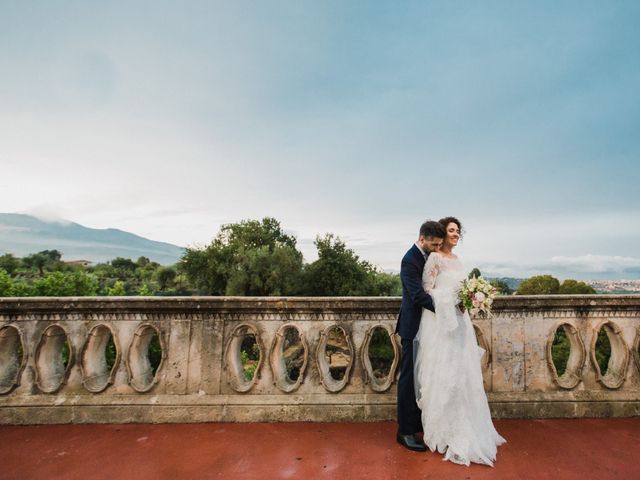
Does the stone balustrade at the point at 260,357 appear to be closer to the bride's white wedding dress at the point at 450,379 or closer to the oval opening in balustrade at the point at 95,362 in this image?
the oval opening in balustrade at the point at 95,362

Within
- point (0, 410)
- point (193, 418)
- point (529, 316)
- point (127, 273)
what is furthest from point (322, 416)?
point (127, 273)

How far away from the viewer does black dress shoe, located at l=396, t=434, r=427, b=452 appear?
313 centimetres

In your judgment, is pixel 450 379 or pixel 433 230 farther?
pixel 433 230

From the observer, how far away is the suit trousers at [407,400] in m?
3.25

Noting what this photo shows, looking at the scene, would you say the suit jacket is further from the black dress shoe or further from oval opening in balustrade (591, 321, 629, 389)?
oval opening in balustrade (591, 321, 629, 389)

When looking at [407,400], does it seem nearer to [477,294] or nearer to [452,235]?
[477,294]

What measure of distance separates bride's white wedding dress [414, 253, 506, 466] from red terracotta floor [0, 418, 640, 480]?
15cm

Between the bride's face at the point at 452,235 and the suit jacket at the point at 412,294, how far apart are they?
1.26 feet

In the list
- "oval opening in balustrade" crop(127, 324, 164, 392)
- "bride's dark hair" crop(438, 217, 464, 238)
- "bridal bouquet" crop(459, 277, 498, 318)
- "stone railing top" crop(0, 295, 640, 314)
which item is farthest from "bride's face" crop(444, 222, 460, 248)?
"oval opening in balustrade" crop(127, 324, 164, 392)

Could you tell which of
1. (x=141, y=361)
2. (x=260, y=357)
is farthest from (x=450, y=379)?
(x=141, y=361)

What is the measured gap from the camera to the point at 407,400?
3305 millimetres

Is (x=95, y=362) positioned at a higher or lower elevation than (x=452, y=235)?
lower

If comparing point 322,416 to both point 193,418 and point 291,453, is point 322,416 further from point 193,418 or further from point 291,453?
point 193,418

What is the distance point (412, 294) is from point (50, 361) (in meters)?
3.97
